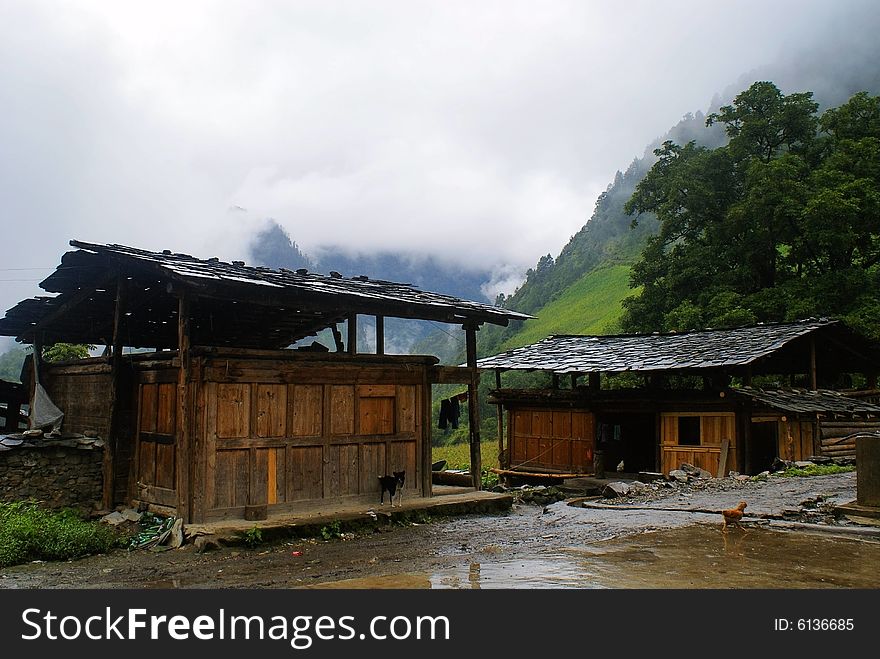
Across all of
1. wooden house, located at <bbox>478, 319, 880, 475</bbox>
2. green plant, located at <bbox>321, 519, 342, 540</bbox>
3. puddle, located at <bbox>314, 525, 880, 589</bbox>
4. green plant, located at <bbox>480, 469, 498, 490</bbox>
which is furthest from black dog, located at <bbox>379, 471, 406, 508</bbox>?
green plant, located at <bbox>480, 469, 498, 490</bbox>

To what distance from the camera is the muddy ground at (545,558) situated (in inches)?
309

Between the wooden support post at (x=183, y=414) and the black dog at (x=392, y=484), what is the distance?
3497mm

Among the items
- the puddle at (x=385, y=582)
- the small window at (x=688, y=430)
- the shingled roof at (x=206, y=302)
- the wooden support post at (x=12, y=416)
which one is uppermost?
the shingled roof at (x=206, y=302)

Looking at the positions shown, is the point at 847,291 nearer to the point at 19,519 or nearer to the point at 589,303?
the point at 19,519

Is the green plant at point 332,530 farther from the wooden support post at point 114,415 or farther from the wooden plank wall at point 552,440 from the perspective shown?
the wooden plank wall at point 552,440

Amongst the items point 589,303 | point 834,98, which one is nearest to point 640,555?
Answer: point 589,303

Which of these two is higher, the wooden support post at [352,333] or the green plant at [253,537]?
the wooden support post at [352,333]

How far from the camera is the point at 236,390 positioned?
11.7m

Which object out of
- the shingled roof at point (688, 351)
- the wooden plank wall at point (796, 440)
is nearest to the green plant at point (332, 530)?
the shingled roof at point (688, 351)

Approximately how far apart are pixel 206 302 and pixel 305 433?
13.5 ft

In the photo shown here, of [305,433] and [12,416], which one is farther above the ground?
[12,416]

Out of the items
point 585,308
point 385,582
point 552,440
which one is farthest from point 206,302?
point 585,308

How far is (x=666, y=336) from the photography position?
85.3 feet

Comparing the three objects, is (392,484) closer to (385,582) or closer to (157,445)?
(157,445)
